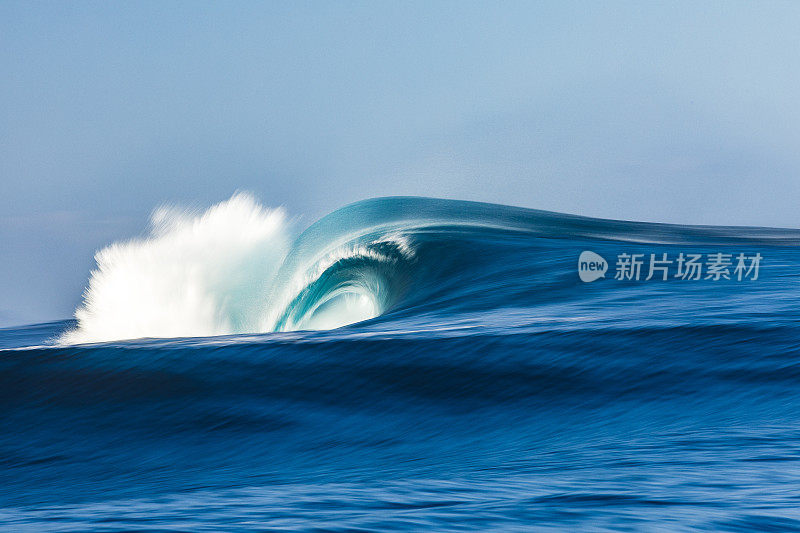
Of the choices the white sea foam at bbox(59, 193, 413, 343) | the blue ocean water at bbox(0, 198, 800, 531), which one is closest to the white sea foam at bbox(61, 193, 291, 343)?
the white sea foam at bbox(59, 193, 413, 343)

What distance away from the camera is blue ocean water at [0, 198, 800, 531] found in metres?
3.27

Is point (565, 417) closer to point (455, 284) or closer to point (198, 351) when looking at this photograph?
Answer: point (198, 351)

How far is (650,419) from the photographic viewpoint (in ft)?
16.3

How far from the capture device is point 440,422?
5312mm

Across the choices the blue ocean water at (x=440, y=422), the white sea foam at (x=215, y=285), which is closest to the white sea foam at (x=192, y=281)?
the white sea foam at (x=215, y=285)

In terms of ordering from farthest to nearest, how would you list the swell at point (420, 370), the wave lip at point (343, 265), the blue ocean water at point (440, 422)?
the wave lip at point (343, 265) → the swell at point (420, 370) → the blue ocean water at point (440, 422)

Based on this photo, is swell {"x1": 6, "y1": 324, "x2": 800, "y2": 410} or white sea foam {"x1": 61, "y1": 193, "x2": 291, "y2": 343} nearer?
swell {"x1": 6, "y1": 324, "x2": 800, "y2": 410}

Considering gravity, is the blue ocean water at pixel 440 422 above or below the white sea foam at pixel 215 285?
below

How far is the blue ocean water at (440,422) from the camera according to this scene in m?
3.27

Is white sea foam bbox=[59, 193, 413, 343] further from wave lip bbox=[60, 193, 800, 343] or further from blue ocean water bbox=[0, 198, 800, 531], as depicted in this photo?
blue ocean water bbox=[0, 198, 800, 531]

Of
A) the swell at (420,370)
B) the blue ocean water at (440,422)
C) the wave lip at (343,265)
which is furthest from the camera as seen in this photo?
the wave lip at (343,265)

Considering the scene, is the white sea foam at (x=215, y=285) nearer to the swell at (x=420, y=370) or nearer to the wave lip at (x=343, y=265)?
the wave lip at (x=343, y=265)

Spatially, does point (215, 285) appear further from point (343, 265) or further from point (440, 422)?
point (440, 422)

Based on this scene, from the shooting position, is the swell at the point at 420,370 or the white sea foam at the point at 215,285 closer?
the swell at the point at 420,370
